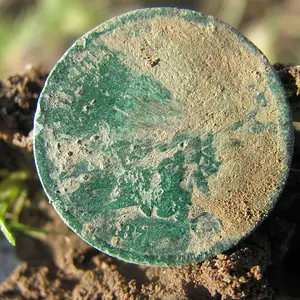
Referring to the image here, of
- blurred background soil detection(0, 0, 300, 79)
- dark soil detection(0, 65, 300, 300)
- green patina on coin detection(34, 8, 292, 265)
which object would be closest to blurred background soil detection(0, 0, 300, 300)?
dark soil detection(0, 65, 300, 300)

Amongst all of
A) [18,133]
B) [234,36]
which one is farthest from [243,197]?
[18,133]

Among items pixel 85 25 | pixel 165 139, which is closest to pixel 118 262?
pixel 165 139

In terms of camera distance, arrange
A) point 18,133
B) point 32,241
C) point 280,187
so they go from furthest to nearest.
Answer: point 32,241 → point 18,133 → point 280,187

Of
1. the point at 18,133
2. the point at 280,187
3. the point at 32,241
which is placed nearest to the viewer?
the point at 280,187

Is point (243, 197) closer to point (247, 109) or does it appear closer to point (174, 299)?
point (247, 109)

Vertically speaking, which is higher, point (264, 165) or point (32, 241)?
point (264, 165)

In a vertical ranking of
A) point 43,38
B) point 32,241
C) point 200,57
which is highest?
point 43,38

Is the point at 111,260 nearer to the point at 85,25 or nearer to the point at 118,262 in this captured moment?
the point at 118,262
